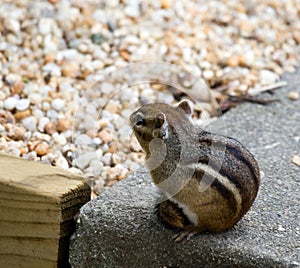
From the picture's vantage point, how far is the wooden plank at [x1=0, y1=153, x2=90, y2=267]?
284 centimetres

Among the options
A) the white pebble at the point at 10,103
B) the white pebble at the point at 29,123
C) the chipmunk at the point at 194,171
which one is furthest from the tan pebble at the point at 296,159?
the white pebble at the point at 10,103

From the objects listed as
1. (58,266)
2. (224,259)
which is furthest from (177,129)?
(58,266)

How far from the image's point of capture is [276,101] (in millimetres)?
4078

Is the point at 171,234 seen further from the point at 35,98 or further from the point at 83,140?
the point at 35,98

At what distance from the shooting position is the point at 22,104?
3.69 metres

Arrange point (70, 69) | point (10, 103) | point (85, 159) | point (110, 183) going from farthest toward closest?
point (70, 69)
point (10, 103)
point (85, 159)
point (110, 183)

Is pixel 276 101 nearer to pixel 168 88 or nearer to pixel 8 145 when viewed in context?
pixel 168 88

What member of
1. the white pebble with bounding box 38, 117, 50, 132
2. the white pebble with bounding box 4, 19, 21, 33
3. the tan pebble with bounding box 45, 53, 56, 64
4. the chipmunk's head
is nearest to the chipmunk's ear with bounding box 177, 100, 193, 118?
the chipmunk's head

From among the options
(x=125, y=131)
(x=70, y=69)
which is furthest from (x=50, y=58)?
(x=125, y=131)

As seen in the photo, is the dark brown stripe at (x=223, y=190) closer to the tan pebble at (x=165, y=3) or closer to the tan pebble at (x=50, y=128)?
the tan pebble at (x=50, y=128)

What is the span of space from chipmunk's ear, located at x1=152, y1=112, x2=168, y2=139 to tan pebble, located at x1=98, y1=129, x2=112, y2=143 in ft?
2.90

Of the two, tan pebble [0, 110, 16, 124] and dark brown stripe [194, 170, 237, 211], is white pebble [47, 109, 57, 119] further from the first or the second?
dark brown stripe [194, 170, 237, 211]

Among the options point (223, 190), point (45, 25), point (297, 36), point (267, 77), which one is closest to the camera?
point (223, 190)

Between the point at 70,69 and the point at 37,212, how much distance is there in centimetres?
130
